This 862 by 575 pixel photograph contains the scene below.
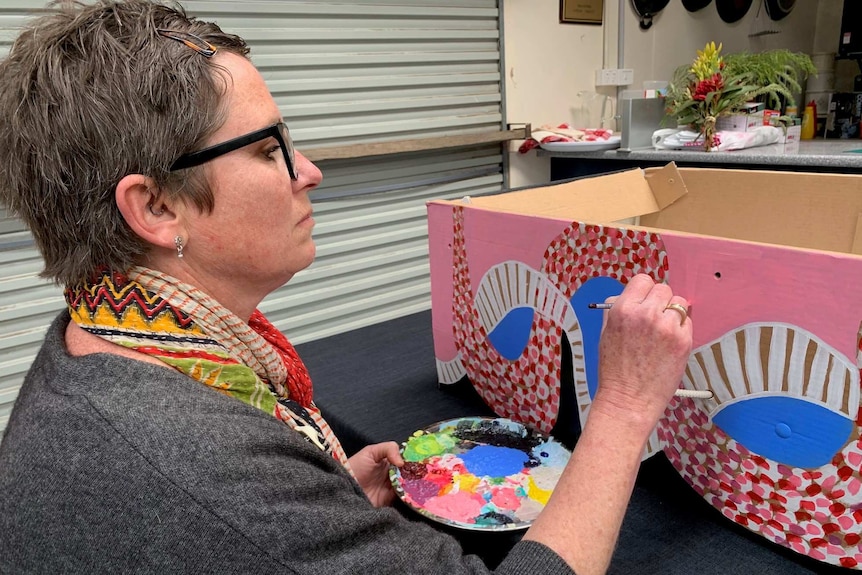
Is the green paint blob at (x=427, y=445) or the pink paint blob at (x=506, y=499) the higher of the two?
the pink paint blob at (x=506, y=499)

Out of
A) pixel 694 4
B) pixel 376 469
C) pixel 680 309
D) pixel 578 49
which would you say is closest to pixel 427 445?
pixel 376 469

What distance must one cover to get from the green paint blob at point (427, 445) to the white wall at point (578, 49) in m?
2.30

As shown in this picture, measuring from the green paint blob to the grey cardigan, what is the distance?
1.04 feet

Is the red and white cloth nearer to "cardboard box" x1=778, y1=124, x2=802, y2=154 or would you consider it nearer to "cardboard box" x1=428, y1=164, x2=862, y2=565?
"cardboard box" x1=778, y1=124, x2=802, y2=154

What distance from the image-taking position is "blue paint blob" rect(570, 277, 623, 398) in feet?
2.86

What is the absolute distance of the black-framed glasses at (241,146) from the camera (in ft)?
2.17

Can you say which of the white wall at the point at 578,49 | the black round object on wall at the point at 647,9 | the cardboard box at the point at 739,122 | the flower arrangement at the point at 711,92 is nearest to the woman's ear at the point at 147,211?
the flower arrangement at the point at 711,92

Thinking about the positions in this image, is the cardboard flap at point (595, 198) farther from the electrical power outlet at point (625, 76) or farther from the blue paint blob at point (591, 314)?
the electrical power outlet at point (625, 76)

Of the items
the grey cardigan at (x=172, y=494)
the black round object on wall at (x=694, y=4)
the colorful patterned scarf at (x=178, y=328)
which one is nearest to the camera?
the grey cardigan at (x=172, y=494)

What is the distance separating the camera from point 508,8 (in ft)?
9.40

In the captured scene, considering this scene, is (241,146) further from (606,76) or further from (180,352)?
(606,76)

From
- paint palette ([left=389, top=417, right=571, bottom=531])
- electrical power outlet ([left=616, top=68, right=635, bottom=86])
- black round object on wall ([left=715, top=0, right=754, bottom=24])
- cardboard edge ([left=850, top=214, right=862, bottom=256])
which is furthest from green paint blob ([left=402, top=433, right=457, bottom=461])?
black round object on wall ([left=715, top=0, right=754, bottom=24])

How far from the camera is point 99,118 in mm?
633

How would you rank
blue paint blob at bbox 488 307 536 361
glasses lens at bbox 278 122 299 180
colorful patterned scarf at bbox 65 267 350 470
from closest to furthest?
colorful patterned scarf at bbox 65 267 350 470 < glasses lens at bbox 278 122 299 180 < blue paint blob at bbox 488 307 536 361
